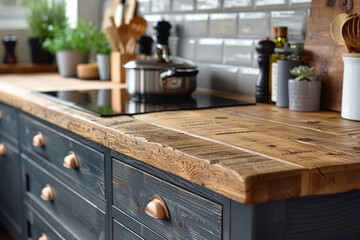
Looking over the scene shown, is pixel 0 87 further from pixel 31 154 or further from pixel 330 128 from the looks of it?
pixel 330 128

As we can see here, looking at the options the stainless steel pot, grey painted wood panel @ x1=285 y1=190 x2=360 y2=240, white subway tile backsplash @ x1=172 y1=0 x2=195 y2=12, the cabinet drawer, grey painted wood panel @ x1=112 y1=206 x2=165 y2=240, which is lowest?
the cabinet drawer

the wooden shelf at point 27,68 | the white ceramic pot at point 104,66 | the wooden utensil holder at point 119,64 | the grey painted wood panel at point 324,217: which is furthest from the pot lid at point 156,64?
the wooden shelf at point 27,68

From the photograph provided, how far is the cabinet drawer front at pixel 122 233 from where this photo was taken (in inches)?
50.3

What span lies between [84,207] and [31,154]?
561mm

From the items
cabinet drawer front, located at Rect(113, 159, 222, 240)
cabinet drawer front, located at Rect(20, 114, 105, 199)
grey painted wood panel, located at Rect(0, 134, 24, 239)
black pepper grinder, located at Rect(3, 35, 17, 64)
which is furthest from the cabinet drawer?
black pepper grinder, located at Rect(3, 35, 17, 64)

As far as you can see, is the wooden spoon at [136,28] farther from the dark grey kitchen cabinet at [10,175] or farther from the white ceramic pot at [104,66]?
the dark grey kitchen cabinet at [10,175]

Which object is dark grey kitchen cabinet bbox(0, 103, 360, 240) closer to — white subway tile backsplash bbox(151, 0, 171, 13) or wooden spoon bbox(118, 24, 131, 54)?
wooden spoon bbox(118, 24, 131, 54)

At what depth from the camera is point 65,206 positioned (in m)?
1.69

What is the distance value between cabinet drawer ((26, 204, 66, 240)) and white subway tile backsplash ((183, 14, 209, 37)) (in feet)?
3.30

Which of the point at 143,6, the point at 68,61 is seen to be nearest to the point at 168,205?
the point at 143,6

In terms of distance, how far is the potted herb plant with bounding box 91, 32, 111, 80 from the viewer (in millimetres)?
2650

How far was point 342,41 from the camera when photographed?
1.37 m

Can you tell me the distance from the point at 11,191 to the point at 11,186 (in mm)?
29

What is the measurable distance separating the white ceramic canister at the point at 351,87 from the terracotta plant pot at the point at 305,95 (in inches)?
5.3
